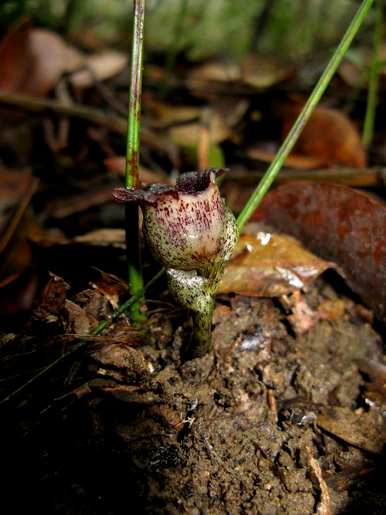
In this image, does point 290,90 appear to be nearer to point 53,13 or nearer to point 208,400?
point 208,400

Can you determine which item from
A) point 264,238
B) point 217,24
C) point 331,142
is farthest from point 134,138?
point 217,24

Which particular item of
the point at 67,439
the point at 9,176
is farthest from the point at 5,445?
the point at 9,176

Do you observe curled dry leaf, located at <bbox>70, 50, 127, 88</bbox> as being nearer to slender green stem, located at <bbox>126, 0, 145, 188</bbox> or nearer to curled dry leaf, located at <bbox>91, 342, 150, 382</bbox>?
slender green stem, located at <bbox>126, 0, 145, 188</bbox>

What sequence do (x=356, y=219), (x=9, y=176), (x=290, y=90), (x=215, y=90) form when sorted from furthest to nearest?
(x=215, y=90) → (x=290, y=90) → (x=9, y=176) → (x=356, y=219)

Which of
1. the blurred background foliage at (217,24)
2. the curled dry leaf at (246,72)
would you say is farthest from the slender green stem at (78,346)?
the blurred background foliage at (217,24)

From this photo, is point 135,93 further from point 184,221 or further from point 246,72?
point 246,72

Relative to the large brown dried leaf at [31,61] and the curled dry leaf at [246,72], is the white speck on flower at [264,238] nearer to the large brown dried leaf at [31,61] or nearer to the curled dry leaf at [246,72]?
the curled dry leaf at [246,72]
